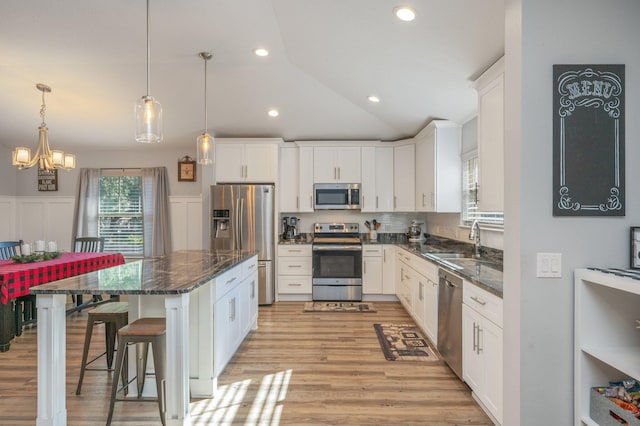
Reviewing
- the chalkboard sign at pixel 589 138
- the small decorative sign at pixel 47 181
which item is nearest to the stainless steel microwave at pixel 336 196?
the chalkboard sign at pixel 589 138

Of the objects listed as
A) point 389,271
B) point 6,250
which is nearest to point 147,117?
point 6,250

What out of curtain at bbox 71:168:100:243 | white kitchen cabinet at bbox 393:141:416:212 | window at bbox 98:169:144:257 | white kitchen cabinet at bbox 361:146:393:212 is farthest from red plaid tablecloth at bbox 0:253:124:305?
white kitchen cabinet at bbox 393:141:416:212

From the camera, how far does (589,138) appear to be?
64.4 inches

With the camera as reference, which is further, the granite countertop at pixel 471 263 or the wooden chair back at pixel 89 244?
the wooden chair back at pixel 89 244

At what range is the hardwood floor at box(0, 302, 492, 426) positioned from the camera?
7.54ft

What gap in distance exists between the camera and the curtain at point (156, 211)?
19.1 ft

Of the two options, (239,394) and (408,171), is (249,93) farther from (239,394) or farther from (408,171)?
(239,394)

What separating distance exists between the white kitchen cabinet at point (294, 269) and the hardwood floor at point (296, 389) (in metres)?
1.46

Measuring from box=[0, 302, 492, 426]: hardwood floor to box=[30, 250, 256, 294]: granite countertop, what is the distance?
2.89ft

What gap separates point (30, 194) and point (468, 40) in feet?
22.9

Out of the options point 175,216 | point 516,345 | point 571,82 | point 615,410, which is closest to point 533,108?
point 571,82

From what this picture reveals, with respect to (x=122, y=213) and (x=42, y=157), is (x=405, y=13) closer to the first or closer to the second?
(x=42, y=157)

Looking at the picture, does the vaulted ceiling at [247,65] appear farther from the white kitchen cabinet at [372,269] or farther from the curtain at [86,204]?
the white kitchen cabinet at [372,269]

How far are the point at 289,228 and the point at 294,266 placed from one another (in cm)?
67
